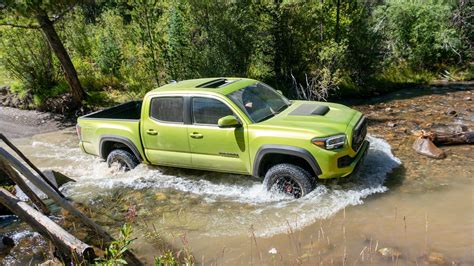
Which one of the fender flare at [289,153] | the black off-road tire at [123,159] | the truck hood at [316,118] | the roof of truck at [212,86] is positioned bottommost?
the black off-road tire at [123,159]

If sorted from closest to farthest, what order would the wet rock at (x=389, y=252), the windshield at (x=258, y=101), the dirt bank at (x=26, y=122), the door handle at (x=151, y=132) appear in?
the wet rock at (x=389, y=252), the windshield at (x=258, y=101), the door handle at (x=151, y=132), the dirt bank at (x=26, y=122)

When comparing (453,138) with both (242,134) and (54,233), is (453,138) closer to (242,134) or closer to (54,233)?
(242,134)

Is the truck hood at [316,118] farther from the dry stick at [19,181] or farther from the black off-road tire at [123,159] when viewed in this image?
the dry stick at [19,181]

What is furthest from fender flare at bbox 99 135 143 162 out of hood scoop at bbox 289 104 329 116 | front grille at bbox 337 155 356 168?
front grille at bbox 337 155 356 168

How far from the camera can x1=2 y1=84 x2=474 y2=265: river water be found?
495 cm

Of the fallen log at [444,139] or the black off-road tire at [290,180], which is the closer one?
the black off-road tire at [290,180]

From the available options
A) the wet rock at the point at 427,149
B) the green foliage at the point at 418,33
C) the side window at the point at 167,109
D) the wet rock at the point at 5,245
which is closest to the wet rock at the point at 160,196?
the side window at the point at 167,109

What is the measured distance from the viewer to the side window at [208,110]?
21.5 ft

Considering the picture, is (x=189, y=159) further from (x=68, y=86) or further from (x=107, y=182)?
(x=68, y=86)

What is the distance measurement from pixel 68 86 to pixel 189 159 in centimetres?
978

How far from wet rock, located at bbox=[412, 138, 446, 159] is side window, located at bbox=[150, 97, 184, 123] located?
16.4ft

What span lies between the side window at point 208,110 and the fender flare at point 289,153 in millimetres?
857

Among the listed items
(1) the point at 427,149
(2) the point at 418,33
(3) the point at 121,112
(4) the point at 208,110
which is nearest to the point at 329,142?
(4) the point at 208,110

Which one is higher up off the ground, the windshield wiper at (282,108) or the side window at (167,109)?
the side window at (167,109)
